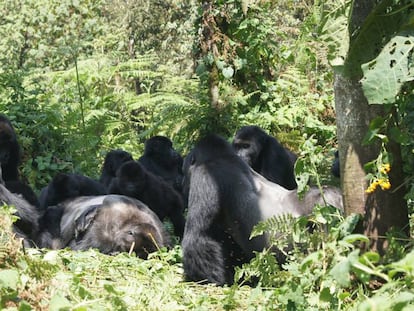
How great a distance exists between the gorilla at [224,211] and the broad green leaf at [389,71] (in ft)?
6.30

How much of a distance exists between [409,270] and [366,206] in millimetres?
1445

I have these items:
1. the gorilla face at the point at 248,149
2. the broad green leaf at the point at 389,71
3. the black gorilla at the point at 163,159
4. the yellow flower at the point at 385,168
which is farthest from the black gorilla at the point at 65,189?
the broad green leaf at the point at 389,71

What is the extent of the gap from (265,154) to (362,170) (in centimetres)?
342

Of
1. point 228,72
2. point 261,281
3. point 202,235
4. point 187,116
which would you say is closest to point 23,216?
point 202,235

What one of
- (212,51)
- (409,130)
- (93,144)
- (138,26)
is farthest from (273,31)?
(138,26)

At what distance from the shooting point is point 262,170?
730cm

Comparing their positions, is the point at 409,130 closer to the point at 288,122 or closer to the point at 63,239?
the point at 63,239

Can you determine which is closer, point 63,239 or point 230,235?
point 230,235

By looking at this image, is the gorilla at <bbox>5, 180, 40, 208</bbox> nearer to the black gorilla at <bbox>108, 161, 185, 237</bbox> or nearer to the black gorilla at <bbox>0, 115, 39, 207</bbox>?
the black gorilla at <bbox>0, 115, 39, 207</bbox>

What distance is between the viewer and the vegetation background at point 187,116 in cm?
341

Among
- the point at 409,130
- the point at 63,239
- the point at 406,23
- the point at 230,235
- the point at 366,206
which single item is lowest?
the point at 63,239

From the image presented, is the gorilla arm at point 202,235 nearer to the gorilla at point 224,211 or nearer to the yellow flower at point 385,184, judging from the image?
the gorilla at point 224,211

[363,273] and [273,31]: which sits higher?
[273,31]

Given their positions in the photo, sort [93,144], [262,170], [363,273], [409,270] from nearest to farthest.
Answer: [409,270] → [363,273] → [262,170] → [93,144]
